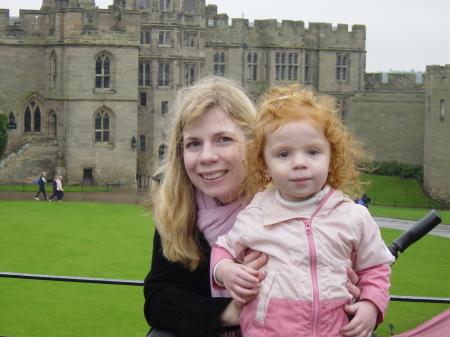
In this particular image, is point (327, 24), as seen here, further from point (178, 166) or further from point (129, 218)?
point (178, 166)

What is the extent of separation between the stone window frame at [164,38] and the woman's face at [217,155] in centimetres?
3437

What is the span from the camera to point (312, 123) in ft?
10.3

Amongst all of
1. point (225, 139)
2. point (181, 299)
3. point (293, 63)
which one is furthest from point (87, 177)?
point (181, 299)

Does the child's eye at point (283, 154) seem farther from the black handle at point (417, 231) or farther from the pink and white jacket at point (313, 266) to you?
the black handle at point (417, 231)

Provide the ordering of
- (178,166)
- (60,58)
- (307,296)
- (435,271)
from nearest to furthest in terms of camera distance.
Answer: (307,296) < (178,166) < (435,271) < (60,58)

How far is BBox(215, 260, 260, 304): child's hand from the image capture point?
10.2ft

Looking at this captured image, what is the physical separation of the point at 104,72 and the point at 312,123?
103 feet

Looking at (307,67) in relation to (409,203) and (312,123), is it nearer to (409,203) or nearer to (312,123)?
(409,203)

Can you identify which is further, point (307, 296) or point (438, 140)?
point (438, 140)

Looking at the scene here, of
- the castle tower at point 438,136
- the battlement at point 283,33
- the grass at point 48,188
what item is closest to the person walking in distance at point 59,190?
the grass at point 48,188

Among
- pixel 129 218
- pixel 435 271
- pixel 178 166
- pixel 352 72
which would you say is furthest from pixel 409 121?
pixel 178 166

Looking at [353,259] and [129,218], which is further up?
[353,259]

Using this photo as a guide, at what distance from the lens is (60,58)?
110 ft

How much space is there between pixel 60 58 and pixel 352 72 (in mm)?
17782
